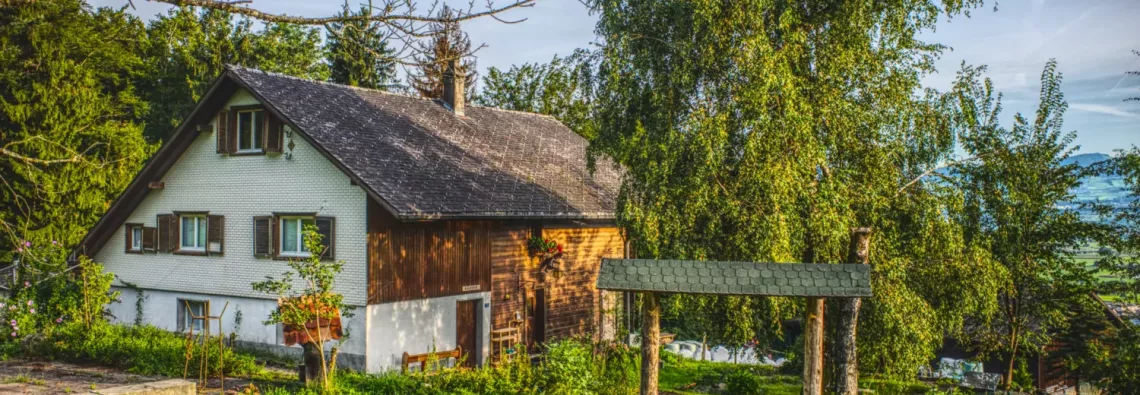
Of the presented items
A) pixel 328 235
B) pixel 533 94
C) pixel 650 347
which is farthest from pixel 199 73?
pixel 650 347

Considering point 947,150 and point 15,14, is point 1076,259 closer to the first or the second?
point 947,150

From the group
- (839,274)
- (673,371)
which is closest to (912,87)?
(839,274)

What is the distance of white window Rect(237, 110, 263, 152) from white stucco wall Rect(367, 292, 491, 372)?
4.88 meters

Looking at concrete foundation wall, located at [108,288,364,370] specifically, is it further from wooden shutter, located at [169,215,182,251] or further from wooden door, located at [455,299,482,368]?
wooden door, located at [455,299,482,368]

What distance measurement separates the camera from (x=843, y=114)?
1404cm

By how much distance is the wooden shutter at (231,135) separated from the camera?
19250 millimetres

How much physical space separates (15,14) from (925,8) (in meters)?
26.5

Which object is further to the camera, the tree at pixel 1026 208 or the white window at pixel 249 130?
the white window at pixel 249 130

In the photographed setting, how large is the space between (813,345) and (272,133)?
12.2 meters

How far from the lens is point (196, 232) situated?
66.6 ft

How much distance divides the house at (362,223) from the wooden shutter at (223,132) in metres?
0.02

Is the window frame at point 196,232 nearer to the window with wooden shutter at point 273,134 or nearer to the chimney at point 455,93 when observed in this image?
the window with wooden shutter at point 273,134

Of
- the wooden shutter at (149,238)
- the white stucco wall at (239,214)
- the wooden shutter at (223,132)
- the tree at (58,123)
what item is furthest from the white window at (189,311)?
the tree at (58,123)

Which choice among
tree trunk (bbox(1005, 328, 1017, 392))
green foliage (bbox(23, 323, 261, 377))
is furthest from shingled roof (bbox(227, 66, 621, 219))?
tree trunk (bbox(1005, 328, 1017, 392))
